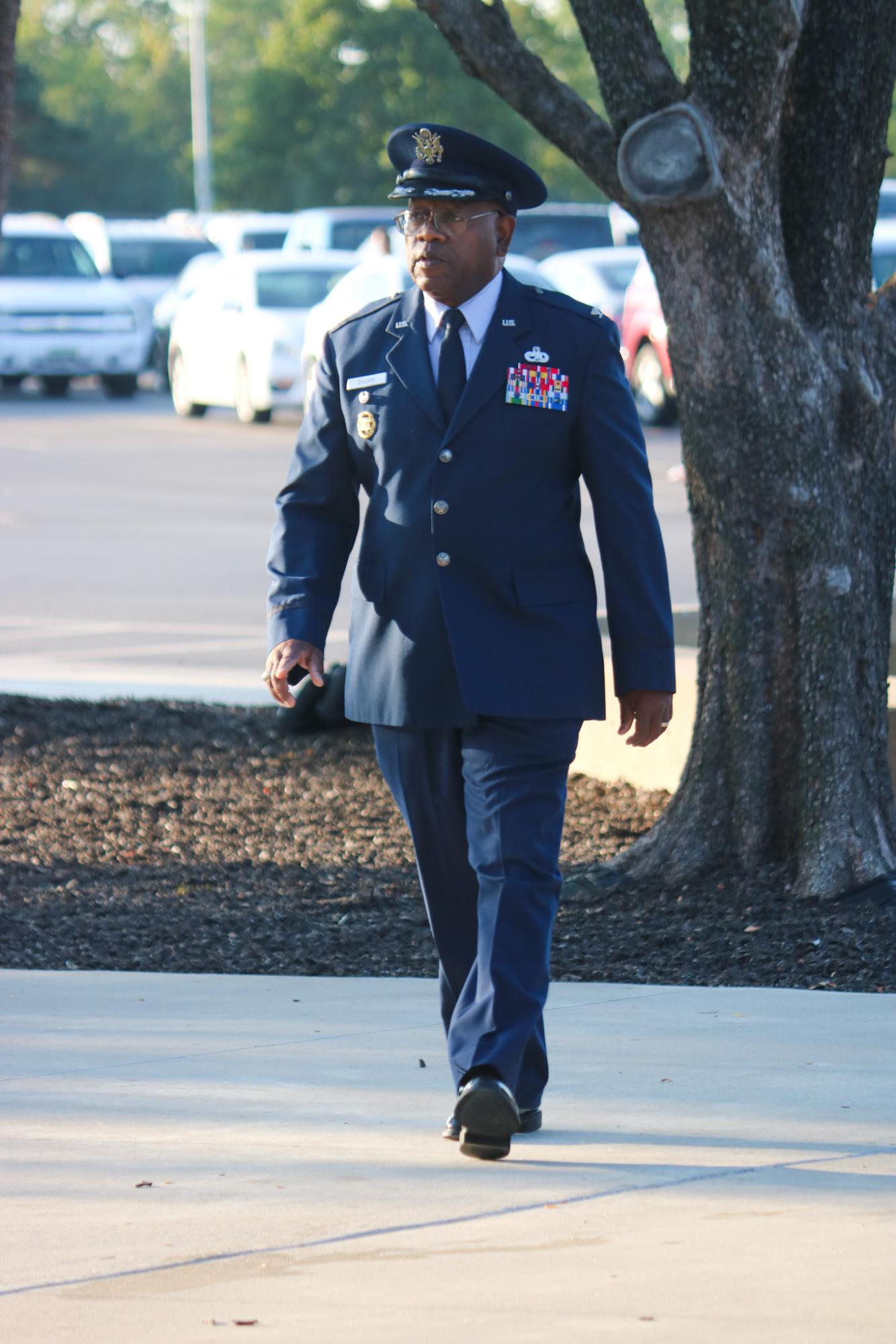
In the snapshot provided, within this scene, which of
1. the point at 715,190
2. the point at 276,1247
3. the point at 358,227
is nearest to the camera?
the point at 276,1247

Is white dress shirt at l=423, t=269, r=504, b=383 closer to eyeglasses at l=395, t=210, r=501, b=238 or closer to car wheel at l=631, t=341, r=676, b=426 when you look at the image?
eyeglasses at l=395, t=210, r=501, b=238

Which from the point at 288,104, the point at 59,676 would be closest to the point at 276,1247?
the point at 59,676

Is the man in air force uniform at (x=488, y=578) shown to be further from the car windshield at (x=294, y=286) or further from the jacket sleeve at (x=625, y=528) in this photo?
the car windshield at (x=294, y=286)

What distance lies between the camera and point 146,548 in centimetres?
1565

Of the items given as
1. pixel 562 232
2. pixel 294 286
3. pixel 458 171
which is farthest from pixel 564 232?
pixel 458 171

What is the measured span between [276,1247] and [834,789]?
2927 mm

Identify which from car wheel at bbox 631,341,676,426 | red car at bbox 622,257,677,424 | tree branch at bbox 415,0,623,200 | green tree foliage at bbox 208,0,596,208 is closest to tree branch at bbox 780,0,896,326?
tree branch at bbox 415,0,623,200

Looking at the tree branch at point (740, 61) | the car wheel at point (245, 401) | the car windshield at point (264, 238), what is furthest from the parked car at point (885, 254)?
the tree branch at point (740, 61)

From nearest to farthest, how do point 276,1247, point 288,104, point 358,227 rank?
point 276,1247, point 358,227, point 288,104

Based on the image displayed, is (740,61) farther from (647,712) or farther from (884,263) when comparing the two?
(884,263)

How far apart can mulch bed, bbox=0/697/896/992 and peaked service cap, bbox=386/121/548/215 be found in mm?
2191

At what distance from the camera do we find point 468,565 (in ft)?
14.7

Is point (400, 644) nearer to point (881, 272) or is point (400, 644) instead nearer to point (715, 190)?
point (715, 190)

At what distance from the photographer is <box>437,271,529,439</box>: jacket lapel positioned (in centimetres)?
448
